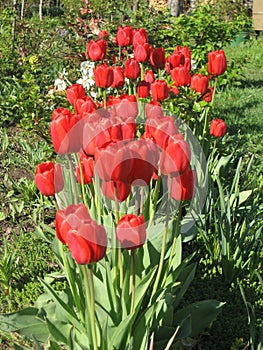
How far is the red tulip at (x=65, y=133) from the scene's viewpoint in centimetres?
191

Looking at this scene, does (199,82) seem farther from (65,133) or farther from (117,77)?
(65,133)

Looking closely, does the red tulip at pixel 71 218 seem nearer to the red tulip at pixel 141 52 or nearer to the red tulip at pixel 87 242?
the red tulip at pixel 87 242

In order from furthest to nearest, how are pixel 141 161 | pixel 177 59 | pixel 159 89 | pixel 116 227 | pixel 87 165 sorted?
1. pixel 177 59
2. pixel 159 89
3. pixel 87 165
4. pixel 116 227
5. pixel 141 161

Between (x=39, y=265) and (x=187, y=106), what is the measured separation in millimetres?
1327

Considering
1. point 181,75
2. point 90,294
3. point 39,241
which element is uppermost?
point 181,75

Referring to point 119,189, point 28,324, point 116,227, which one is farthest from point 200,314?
point 119,189

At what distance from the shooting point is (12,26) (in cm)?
666

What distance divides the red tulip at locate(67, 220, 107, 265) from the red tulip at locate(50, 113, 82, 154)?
44cm

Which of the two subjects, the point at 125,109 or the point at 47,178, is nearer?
the point at 47,178

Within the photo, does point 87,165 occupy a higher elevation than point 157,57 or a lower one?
lower

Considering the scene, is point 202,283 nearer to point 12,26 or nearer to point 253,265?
point 253,265

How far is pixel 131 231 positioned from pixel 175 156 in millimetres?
265

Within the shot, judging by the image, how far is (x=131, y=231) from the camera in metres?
1.65

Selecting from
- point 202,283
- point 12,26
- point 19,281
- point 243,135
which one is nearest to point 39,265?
point 19,281
